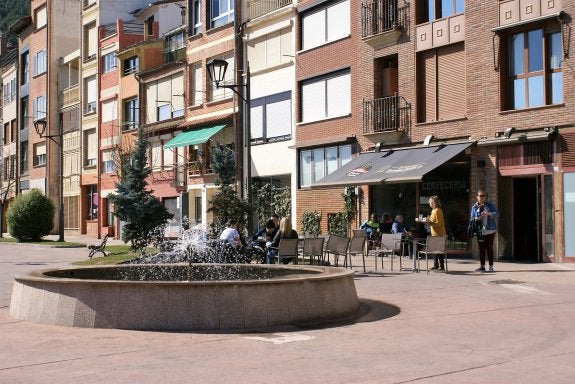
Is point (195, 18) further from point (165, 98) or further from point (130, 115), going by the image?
point (130, 115)

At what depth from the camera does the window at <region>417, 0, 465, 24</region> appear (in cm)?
2527

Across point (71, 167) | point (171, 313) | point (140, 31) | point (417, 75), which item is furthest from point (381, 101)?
point (71, 167)

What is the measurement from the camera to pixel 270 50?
35.1 m

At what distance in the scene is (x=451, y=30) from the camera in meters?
25.2

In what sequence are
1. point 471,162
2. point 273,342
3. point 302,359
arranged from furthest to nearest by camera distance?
point 471,162 < point 273,342 < point 302,359

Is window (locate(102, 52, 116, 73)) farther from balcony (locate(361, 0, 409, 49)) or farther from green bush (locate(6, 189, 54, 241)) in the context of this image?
balcony (locate(361, 0, 409, 49))

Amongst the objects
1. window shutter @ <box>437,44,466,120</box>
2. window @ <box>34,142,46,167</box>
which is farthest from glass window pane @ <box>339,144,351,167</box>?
window @ <box>34,142,46,167</box>

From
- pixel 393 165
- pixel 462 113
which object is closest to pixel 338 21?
pixel 393 165

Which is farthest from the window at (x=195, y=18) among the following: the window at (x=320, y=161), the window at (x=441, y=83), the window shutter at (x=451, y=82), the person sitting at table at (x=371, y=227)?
the window shutter at (x=451, y=82)

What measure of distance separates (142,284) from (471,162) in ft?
53.5

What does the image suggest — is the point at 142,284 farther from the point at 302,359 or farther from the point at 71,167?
the point at 71,167

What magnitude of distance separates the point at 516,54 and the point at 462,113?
255 centimetres

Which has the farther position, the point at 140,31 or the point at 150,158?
the point at 140,31

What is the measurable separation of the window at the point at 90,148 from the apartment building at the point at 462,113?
26.5 meters
